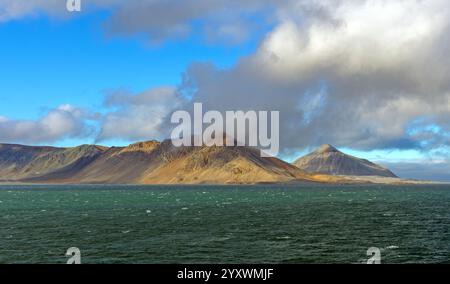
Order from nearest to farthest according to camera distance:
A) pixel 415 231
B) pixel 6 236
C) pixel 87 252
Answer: pixel 87 252 → pixel 6 236 → pixel 415 231

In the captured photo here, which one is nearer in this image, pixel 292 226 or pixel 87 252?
pixel 87 252

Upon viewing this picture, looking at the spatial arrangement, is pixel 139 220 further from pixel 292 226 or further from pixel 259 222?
pixel 292 226

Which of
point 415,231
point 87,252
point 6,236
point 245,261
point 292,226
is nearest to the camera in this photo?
point 245,261

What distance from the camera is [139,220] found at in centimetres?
8638

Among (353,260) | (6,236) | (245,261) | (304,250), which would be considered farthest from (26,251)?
(353,260)

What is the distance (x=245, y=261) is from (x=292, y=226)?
1259 inches
